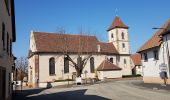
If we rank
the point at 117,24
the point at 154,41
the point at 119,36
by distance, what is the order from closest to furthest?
the point at 154,41 → the point at 119,36 → the point at 117,24

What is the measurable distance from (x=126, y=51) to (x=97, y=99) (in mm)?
53009

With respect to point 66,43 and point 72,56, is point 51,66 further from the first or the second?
point 66,43

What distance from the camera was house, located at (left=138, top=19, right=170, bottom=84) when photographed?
3338 centimetres

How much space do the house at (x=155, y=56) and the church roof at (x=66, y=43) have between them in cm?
2173

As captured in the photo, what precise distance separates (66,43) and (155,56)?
27.8 metres

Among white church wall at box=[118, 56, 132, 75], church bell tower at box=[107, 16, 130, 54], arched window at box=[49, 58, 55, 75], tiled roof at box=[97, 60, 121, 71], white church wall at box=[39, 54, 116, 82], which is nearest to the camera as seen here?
white church wall at box=[39, 54, 116, 82]

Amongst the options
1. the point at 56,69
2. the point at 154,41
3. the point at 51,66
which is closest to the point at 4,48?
the point at 154,41

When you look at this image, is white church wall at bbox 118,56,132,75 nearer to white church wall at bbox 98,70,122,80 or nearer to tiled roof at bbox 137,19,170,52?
white church wall at bbox 98,70,122,80

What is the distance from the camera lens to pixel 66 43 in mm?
60250

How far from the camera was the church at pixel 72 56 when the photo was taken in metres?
55.2

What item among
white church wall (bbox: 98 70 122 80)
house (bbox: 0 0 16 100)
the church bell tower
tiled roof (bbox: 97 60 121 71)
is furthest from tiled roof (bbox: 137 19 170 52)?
the church bell tower

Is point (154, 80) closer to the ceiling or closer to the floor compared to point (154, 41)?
closer to the floor

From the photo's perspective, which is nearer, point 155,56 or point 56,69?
point 155,56

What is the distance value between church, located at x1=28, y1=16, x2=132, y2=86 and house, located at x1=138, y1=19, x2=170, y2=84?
2026cm
